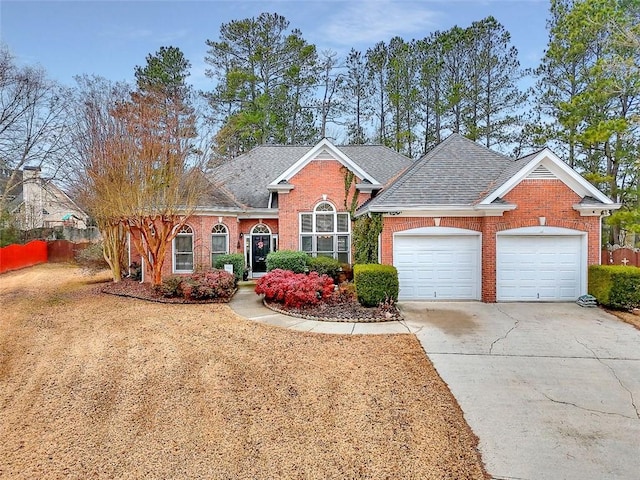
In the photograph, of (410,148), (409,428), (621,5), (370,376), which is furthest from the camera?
(410,148)

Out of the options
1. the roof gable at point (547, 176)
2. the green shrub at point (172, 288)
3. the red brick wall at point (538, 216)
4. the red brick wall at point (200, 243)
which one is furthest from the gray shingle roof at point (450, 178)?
the red brick wall at point (200, 243)

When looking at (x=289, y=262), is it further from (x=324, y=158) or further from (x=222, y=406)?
(x=222, y=406)

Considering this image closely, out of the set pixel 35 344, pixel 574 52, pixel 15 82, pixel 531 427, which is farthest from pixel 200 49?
pixel 531 427

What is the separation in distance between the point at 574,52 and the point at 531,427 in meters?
23.2

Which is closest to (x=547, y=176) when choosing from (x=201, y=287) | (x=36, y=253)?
(x=201, y=287)

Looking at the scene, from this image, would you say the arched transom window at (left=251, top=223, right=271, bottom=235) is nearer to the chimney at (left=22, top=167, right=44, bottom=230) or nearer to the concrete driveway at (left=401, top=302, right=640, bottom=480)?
the concrete driveway at (left=401, top=302, right=640, bottom=480)

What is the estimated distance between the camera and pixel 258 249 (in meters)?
17.5

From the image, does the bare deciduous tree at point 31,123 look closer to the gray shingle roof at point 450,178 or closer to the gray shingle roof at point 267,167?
the gray shingle roof at point 267,167

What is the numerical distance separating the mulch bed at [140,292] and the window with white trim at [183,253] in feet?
5.57

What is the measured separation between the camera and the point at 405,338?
8.43 metres

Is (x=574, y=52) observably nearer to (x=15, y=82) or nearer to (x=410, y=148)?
(x=410, y=148)

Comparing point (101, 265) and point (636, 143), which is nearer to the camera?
point (101, 265)

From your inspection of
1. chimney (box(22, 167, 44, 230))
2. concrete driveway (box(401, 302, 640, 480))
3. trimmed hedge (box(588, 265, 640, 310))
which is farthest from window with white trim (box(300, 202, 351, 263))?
chimney (box(22, 167, 44, 230))

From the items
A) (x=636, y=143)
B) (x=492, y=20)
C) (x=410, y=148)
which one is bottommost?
(x=636, y=143)
